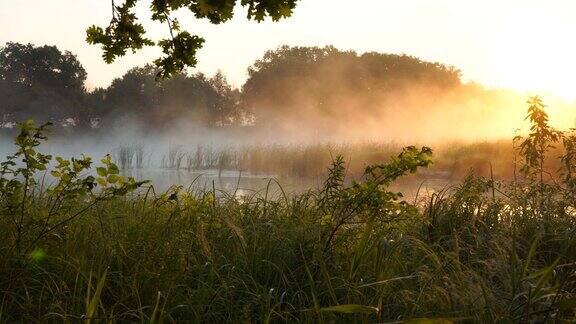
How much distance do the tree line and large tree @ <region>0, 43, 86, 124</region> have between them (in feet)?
0.22

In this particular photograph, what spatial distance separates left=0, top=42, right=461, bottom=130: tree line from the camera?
138 feet

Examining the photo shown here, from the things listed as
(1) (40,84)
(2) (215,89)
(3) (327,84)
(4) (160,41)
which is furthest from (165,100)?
(4) (160,41)

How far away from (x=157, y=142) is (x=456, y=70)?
26.1m

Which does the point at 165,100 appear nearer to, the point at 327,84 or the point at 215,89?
the point at 215,89

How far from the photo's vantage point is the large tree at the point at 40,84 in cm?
4097

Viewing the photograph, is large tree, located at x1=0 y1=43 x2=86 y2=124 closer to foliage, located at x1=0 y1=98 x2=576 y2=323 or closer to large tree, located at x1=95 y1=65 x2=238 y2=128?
large tree, located at x1=95 y1=65 x2=238 y2=128

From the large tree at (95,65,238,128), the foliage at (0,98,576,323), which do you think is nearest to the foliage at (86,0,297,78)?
the foliage at (0,98,576,323)

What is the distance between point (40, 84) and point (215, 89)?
13.2m

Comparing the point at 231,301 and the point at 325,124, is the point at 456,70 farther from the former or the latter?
the point at 231,301

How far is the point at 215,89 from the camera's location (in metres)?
48.6

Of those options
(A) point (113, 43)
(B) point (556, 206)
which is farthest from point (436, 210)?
→ (A) point (113, 43)

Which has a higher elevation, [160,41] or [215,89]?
[215,89]

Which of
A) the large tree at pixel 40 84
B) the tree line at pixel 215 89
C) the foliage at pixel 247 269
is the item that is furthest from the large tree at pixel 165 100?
the foliage at pixel 247 269

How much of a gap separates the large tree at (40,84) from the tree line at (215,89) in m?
0.07
